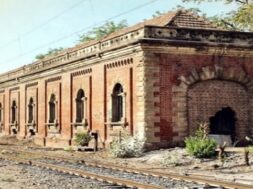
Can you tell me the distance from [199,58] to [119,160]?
19.9 ft

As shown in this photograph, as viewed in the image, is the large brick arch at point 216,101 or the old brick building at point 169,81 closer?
the old brick building at point 169,81

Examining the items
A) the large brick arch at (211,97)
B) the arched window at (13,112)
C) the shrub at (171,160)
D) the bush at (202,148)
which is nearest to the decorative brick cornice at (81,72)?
the large brick arch at (211,97)

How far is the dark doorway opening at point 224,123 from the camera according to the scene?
78.6ft

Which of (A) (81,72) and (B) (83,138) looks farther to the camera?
(A) (81,72)

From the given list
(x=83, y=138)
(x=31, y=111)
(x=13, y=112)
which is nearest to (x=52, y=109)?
(x=31, y=111)

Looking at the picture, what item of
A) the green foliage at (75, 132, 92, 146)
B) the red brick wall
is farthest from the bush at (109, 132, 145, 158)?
the green foliage at (75, 132, 92, 146)

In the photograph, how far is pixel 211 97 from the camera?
76.9 feet

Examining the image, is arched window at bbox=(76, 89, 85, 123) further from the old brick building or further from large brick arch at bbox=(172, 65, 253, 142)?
large brick arch at bbox=(172, 65, 253, 142)

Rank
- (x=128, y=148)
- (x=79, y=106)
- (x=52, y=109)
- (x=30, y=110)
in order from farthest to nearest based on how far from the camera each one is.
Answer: (x=30, y=110) → (x=52, y=109) → (x=79, y=106) → (x=128, y=148)

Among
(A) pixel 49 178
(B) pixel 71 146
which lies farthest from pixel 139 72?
(A) pixel 49 178

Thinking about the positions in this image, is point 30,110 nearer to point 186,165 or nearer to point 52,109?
point 52,109

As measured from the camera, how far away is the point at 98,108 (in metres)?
26.7

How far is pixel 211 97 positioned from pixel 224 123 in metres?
1.64

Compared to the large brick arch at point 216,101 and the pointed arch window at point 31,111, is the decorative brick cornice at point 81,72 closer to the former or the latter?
the large brick arch at point 216,101
